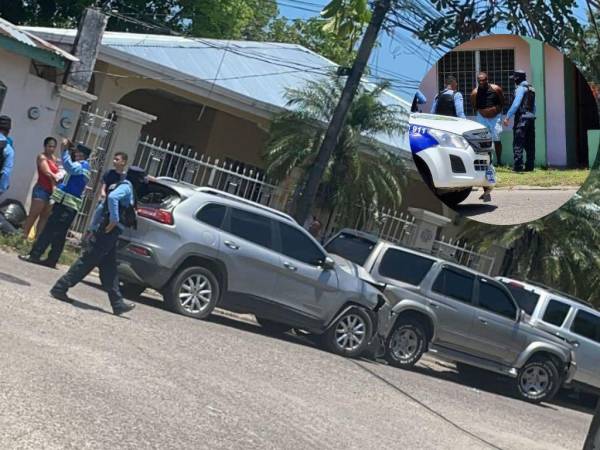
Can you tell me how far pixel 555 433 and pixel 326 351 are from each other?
9.76 ft

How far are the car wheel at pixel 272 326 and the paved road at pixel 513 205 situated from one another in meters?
9.33

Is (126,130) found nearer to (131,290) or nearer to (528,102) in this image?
(131,290)

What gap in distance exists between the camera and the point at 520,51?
4.41 m

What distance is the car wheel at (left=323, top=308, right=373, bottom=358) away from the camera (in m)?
13.1

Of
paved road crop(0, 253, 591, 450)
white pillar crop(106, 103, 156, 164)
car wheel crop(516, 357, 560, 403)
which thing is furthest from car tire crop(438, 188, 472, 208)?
white pillar crop(106, 103, 156, 164)

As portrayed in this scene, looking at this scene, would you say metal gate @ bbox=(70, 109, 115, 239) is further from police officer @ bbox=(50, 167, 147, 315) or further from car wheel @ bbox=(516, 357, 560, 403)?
car wheel @ bbox=(516, 357, 560, 403)

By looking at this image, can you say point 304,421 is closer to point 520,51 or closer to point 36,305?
point 36,305

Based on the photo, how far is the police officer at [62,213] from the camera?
13.0 meters

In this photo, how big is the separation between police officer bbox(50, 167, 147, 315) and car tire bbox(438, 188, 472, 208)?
618cm

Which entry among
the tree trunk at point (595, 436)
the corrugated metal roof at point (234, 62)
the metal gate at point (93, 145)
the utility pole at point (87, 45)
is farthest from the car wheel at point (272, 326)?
the tree trunk at point (595, 436)

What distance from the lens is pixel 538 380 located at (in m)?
15.2

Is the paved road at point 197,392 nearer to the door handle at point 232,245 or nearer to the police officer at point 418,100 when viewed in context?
the door handle at point 232,245

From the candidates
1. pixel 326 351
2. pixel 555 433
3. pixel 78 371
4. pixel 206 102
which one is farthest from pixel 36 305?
pixel 206 102

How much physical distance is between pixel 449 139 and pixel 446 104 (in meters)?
0.16
